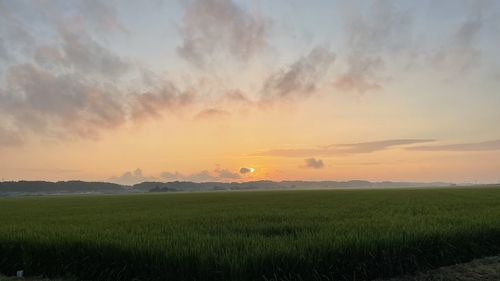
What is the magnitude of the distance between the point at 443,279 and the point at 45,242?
31.4 feet

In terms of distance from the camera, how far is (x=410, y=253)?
30.5ft

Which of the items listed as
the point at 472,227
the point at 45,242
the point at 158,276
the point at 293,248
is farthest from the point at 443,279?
the point at 45,242

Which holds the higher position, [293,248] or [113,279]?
[293,248]

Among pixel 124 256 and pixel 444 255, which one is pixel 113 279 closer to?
pixel 124 256

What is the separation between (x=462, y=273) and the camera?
28.0 feet

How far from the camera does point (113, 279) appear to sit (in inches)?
344

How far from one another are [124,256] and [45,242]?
310cm

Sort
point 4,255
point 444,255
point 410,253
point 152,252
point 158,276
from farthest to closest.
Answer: point 4,255 → point 444,255 → point 410,253 → point 152,252 → point 158,276

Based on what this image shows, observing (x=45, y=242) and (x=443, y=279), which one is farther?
(x=45, y=242)

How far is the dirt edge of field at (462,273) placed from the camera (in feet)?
26.7

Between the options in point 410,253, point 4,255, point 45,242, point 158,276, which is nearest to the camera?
point 158,276

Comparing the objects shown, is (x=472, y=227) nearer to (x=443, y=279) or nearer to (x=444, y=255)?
(x=444, y=255)

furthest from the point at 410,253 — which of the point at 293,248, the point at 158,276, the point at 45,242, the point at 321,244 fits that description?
the point at 45,242

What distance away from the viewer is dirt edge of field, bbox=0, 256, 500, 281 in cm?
814
